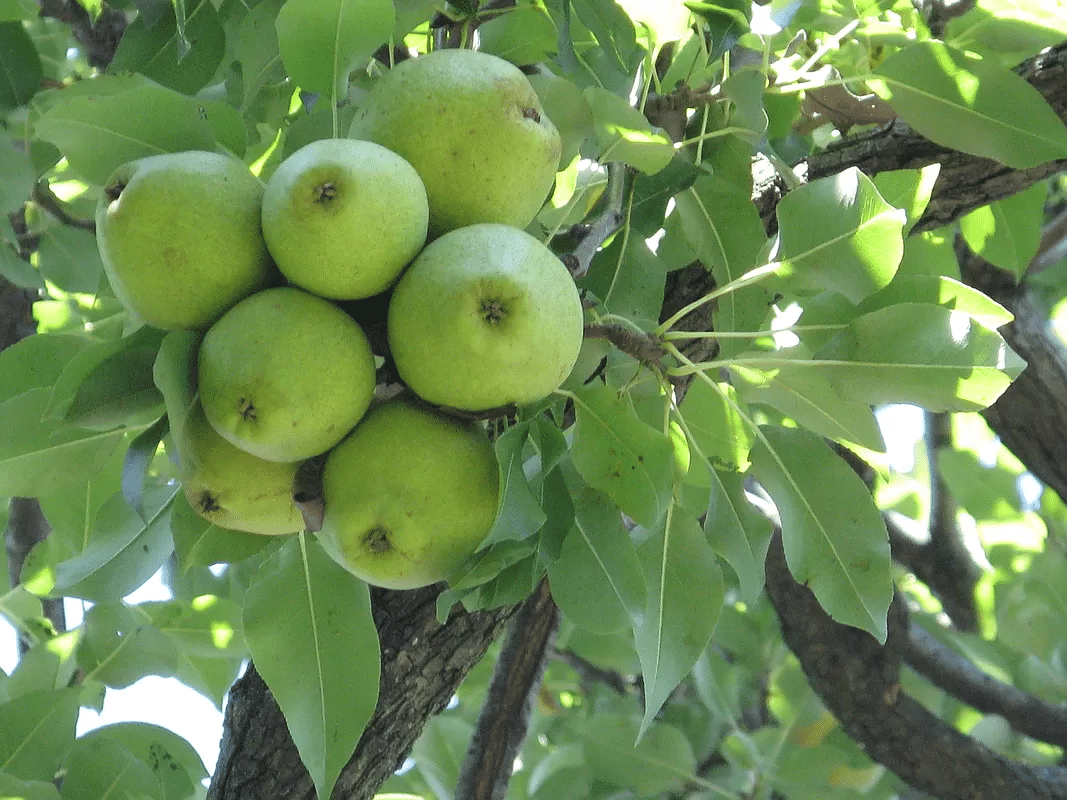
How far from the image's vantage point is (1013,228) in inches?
89.3

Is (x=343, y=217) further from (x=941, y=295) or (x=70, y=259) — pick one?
(x=70, y=259)

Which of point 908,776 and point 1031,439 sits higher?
point 1031,439

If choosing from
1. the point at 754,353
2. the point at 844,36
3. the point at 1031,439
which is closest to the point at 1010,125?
the point at 844,36

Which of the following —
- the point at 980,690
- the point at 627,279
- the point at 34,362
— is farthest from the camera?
the point at 980,690

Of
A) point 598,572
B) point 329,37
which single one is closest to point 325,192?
point 329,37

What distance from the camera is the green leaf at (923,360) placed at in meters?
A: 1.24

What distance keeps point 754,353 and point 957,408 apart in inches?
12.1

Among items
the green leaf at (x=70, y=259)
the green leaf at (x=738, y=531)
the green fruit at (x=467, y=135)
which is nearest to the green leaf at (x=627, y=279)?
the green leaf at (x=738, y=531)

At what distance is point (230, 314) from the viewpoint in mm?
1094

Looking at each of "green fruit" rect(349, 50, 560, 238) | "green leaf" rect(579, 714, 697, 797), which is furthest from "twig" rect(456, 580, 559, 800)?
"green fruit" rect(349, 50, 560, 238)

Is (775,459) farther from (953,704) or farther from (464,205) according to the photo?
(953,704)

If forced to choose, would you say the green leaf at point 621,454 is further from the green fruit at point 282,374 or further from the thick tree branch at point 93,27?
the thick tree branch at point 93,27

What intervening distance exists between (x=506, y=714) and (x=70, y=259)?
145 centimetres

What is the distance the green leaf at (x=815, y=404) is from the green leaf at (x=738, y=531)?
0.46ft
